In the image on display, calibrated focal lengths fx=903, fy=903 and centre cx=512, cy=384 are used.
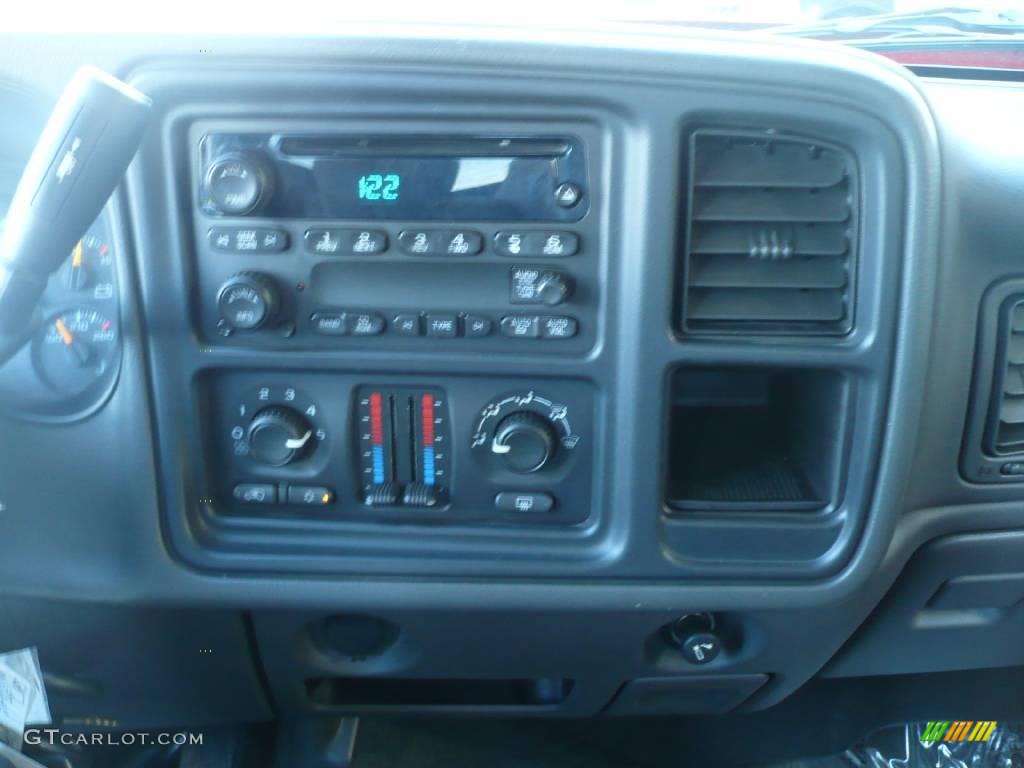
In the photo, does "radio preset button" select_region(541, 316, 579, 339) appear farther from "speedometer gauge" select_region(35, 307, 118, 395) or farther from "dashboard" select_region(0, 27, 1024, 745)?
"speedometer gauge" select_region(35, 307, 118, 395)

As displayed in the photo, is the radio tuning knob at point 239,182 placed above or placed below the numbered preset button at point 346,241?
above

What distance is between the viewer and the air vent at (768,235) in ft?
A: 2.91

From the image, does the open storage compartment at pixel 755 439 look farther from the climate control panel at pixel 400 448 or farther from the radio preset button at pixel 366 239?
the radio preset button at pixel 366 239

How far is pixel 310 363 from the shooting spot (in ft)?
3.08

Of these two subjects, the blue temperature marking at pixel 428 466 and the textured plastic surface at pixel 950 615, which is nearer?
the blue temperature marking at pixel 428 466

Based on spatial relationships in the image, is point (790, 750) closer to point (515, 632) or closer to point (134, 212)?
point (515, 632)

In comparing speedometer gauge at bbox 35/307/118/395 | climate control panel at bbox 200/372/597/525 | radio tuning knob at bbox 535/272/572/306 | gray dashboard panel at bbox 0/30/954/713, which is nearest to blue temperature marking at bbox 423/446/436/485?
climate control panel at bbox 200/372/597/525

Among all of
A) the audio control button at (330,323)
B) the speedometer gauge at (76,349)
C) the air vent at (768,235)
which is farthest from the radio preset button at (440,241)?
the speedometer gauge at (76,349)

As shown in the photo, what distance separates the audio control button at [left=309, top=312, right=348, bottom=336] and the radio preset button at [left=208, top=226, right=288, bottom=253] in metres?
0.08

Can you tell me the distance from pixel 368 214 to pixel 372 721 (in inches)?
43.5

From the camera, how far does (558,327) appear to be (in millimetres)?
915

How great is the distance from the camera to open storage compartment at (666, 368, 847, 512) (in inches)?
39.6

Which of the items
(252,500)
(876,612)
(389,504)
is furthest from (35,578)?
(876,612)

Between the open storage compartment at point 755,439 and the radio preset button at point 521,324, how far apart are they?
0.16 metres
